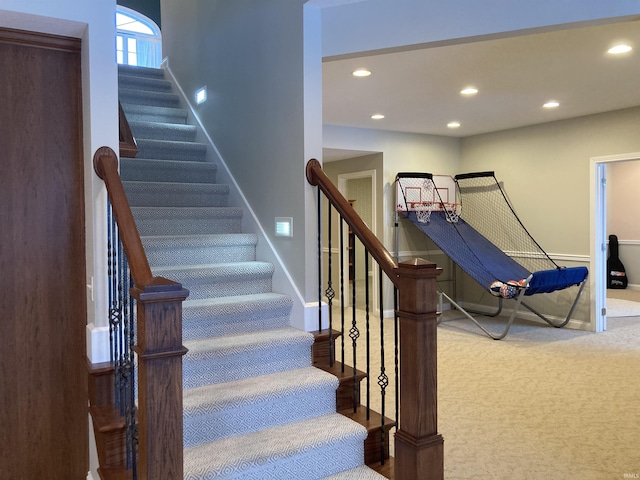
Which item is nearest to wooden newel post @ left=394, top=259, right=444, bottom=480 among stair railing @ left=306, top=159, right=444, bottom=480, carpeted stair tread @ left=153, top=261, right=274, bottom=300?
stair railing @ left=306, top=159, right=444, bottom=480

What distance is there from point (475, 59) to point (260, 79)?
1.67 m

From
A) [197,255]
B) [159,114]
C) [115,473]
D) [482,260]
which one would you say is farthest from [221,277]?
[482,260]

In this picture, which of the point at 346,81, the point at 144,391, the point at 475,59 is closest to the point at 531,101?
the point at 475,59

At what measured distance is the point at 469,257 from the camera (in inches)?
240

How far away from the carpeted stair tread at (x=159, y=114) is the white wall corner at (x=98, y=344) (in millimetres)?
2604

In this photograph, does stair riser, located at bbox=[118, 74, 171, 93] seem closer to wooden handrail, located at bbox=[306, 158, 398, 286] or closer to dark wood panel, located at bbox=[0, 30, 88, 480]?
dark wood panel, located at bbox=[0, 30, 88, 480]

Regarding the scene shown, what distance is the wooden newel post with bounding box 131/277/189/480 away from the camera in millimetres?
1569

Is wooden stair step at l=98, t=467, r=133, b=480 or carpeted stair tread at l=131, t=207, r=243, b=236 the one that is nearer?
wooden stair step at l=98, t=467, r=133, b=480

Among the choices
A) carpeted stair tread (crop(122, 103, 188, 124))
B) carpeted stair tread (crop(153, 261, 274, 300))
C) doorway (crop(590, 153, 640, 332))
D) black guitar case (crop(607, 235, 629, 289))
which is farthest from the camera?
black guitar case (crop(607, 235, 629, 289))

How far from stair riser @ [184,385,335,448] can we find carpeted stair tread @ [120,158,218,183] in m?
2.10

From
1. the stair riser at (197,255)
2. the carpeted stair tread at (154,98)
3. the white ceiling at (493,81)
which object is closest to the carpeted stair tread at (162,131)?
the carpeted stair tread at (154,98)

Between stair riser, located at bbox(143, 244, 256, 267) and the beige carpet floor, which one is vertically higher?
stair riser, located at bbox(143, 244, 256, 267)

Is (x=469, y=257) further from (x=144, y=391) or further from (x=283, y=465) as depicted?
(x=144, y=391)

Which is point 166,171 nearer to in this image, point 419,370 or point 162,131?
point 162,131
